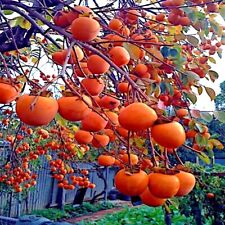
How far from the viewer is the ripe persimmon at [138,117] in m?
0.66

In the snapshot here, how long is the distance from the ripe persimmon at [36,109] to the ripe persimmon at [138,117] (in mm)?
115

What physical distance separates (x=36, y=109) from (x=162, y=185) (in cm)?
24

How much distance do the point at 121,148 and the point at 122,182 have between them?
0.60 meters

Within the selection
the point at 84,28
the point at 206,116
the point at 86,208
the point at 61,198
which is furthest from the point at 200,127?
the point at 86,208

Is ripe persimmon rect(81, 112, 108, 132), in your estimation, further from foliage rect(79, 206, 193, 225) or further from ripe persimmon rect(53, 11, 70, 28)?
foliage rect(79, 206, 193, 225)

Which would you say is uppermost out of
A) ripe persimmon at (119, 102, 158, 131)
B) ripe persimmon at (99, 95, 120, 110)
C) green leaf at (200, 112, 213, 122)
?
ripe persimmon at (99, 95, 120, 110)

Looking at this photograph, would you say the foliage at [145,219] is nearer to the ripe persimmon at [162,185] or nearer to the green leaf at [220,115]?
the green leaf at [220,115]

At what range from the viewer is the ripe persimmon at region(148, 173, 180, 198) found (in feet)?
2.31

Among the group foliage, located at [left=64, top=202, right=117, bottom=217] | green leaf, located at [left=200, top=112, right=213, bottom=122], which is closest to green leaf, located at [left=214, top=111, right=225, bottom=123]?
→ green leaf, located at [left=200, top=112, right=213, bottom=122]

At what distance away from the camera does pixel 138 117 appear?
A: 2.16 ft

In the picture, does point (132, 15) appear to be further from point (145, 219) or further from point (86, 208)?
point (86, 208)

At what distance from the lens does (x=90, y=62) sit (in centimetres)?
86

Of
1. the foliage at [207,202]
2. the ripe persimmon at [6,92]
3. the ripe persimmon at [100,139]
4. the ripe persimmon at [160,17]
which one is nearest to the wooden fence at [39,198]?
the foliage at [207,202]

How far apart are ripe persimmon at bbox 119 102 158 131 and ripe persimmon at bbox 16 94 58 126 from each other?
0.38 ft
